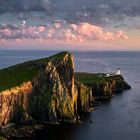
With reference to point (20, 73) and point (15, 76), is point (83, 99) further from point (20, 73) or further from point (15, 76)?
point (15, 76)

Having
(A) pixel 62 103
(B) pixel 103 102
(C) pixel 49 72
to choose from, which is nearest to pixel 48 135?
(A) pixel 62 103

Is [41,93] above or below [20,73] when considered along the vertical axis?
below

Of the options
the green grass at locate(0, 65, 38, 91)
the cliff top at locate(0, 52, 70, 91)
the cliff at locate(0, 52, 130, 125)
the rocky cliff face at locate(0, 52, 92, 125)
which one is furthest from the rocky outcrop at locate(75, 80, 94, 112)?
the green grass at locate(0, 65, 38, 91)

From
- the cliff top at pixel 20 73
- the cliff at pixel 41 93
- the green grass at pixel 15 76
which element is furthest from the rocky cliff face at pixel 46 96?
the green grass at pixel 15 76

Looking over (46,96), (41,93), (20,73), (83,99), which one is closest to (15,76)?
(20,73)

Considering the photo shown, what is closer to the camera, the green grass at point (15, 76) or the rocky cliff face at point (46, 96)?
the rocky cliff face at point (46, 96)

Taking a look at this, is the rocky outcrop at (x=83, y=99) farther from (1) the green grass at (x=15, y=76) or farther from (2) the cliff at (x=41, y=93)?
(1) the green grass at (x=15, y=76)

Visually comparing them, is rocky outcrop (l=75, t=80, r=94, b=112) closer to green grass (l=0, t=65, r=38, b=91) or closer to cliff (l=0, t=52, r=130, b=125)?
cliff (l=0, t=52, r=130, b=125)
